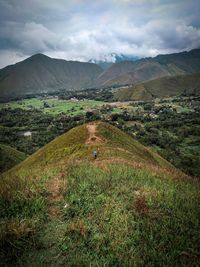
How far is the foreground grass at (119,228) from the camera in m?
6.49

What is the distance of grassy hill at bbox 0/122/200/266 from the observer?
656 cm

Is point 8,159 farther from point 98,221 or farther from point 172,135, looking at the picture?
point 172,135

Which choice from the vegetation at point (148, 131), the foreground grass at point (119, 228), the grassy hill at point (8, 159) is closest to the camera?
the foreground grass at point (119, 228)

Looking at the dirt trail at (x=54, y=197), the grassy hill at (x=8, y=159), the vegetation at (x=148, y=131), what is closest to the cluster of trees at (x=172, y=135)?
the vegetation at (x=148, y=131)

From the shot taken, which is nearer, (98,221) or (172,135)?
(98,221)

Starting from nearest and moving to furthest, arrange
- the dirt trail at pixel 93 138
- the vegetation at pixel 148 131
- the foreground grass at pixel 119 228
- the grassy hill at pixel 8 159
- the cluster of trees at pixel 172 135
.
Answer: the foreground grass at pixel 119 228
the dirt trail at pixel 93 138
the grassy hill at pixel 8 159
the cluster of trees at pixel 172 135
the vegetation at pixel 148 131

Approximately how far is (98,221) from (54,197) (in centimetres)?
251

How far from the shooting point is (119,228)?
24.9 feet

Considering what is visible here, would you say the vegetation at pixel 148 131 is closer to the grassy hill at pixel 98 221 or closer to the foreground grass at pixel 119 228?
the grassy hill at pixel 98 221

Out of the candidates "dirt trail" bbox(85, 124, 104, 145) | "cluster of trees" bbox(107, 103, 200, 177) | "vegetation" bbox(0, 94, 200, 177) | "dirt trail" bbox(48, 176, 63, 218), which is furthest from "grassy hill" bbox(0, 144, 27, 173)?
"dirt trail" bbox(48, 176, 63, 218)

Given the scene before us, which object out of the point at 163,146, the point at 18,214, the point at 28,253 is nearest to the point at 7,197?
the point at 18,214

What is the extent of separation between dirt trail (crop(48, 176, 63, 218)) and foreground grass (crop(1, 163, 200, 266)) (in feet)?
0.69

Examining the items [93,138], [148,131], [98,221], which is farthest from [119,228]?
[148,131]

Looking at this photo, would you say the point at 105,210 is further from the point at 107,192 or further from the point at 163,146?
Result: the point at 163,146
